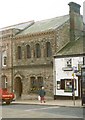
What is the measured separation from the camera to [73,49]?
3134 cm

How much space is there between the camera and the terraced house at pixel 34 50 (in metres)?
32.6

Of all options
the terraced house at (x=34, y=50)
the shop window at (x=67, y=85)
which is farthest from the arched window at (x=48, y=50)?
the shop window at (x=67, y=85)

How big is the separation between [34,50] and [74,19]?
241 inches

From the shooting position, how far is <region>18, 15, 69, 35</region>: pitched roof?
34.6 meters

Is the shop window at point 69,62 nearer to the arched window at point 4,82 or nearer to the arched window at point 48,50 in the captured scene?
the arched window at point 48,50

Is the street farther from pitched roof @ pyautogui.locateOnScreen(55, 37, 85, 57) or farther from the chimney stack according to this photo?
the chimney stack

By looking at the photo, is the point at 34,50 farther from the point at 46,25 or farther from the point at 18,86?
the point at 18,86

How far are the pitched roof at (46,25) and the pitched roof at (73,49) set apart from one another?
2661mm

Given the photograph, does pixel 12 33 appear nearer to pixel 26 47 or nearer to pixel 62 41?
pixel 26 47

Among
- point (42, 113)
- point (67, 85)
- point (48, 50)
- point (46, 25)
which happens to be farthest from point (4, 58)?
point (42, 113)

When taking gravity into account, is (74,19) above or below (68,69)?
above

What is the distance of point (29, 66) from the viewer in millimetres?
34625

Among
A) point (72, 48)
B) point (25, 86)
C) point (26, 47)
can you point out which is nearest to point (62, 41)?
point (72, 48)

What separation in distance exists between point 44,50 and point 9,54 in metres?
5.93
